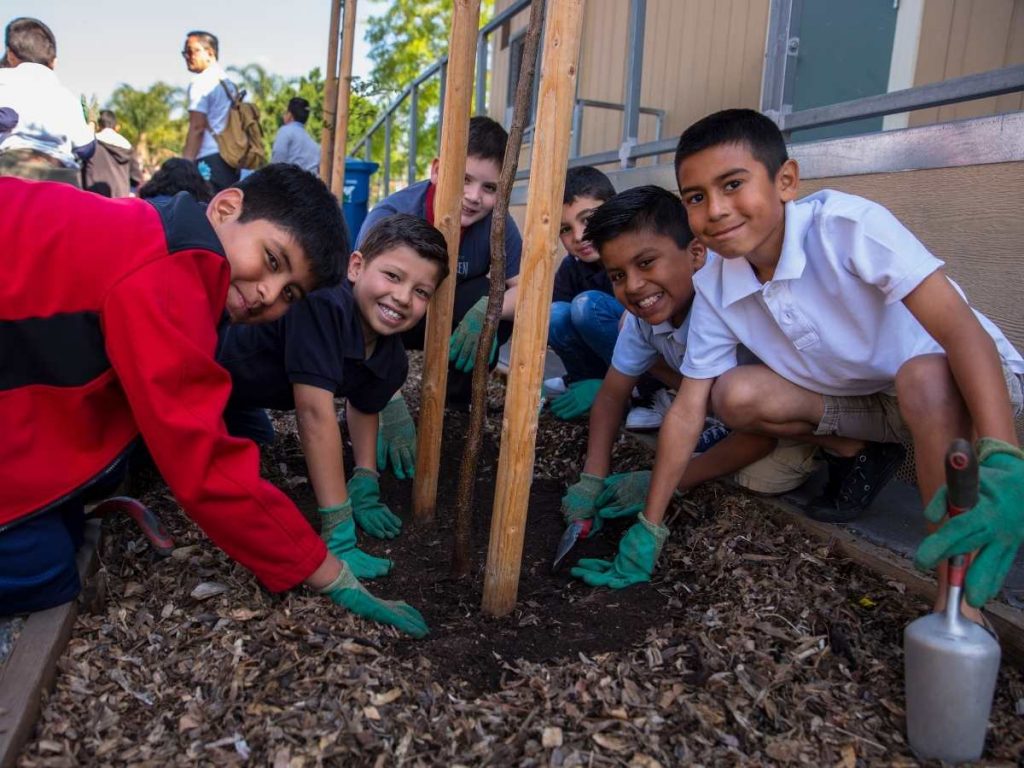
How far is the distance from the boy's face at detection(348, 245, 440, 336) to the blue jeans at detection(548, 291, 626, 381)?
0.77 meters

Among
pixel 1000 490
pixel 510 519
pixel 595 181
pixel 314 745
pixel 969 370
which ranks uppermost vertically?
pixel 595 181

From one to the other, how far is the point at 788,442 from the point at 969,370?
0.77 m

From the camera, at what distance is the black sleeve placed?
2.24 meters

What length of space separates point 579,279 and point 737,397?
163 centimetres

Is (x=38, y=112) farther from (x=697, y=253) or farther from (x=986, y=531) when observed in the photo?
(x=986, y=531)

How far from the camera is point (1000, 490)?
A: 1.40 metres

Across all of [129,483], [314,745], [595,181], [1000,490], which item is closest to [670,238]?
[595,181]

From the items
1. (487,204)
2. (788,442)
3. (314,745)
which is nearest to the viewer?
(314,745)

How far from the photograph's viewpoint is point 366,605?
5.96ft

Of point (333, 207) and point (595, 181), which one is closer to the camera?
point (333, 207)

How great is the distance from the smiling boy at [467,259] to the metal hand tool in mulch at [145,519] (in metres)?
0.95

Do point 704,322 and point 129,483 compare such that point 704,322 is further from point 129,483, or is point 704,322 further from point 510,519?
point 129,483

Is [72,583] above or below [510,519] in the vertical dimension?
below

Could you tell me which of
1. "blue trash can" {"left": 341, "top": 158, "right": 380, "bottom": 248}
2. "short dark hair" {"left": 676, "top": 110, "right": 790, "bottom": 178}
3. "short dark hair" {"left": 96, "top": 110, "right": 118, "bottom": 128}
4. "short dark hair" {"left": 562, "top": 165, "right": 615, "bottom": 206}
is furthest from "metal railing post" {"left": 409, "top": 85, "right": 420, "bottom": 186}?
"short dark hair" {"left": 676, "top": 110, "right": 790, "bottom": 178}
